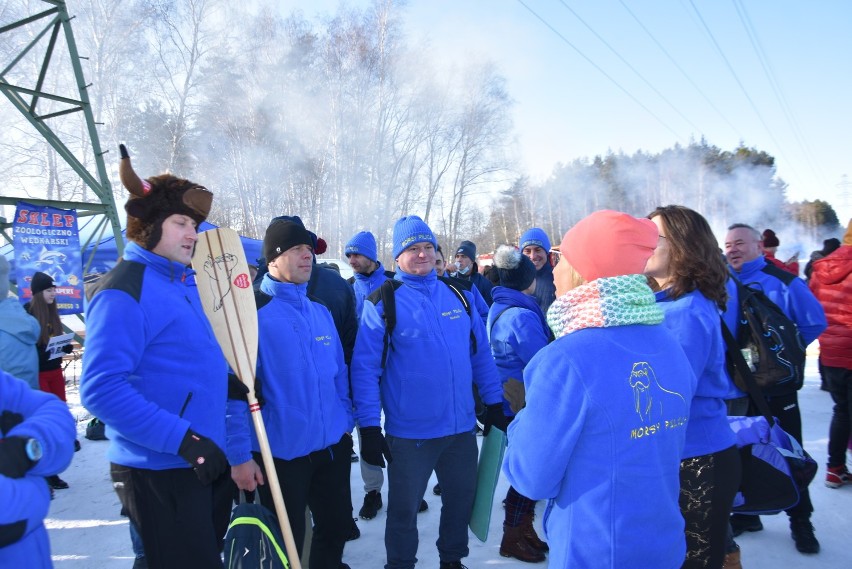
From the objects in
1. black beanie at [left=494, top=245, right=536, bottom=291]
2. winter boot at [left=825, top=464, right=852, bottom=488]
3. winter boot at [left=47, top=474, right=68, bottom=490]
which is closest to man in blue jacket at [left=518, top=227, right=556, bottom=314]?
black beanie at [left=494, top=245, right=536, bottom=291]

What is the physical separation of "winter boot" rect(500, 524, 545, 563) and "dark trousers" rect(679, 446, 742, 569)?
136cm

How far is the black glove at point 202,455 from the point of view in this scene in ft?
6.01

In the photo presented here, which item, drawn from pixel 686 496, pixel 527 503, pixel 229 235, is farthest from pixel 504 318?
pixel 229 235

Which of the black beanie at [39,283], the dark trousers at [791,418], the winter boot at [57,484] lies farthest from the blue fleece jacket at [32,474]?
the black beanie at [39,283]

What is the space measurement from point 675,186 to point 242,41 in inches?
1446

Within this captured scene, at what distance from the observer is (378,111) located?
22156 mm

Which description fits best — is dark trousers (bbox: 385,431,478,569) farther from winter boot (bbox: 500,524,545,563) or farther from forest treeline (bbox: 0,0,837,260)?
forest treeline (bbox: 0,0,837,260)

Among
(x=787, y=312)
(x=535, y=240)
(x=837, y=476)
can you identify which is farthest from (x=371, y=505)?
(x=837, y=476)

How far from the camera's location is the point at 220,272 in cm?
268

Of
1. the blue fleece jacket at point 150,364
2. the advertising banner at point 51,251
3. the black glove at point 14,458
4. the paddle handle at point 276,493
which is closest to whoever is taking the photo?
the black glove at point 14,458

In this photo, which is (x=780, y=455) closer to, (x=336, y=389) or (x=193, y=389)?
(x=336, y=389)

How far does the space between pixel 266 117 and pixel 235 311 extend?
831 inches

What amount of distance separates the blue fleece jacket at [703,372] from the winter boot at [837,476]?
9.53 feet

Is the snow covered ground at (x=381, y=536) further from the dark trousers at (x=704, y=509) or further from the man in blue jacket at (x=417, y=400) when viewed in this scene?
the dark trousers at (x=704, y=509)
